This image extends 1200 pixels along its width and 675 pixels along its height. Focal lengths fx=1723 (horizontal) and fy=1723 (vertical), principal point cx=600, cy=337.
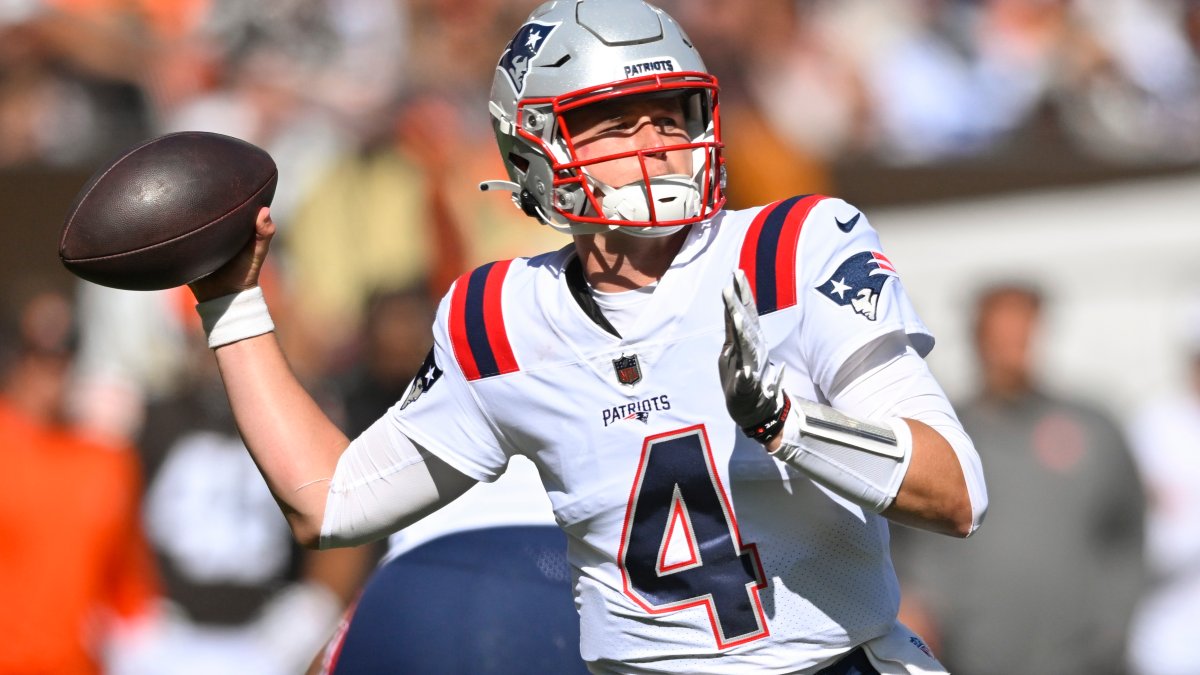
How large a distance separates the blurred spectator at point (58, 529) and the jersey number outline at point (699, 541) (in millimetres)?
3855

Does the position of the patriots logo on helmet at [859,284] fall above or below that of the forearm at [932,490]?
above

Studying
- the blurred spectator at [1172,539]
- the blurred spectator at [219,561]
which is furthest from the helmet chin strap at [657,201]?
the blurred spectator at [1172,539]

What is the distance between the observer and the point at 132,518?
6.20m

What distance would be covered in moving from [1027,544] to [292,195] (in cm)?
343

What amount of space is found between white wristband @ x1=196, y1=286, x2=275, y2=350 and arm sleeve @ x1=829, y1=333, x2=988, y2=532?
1007 mm

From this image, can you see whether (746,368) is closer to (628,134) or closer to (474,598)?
(628,134)

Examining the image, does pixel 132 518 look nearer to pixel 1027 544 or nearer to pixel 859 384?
pixel 1027 544

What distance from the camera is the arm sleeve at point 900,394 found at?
265 centimetres

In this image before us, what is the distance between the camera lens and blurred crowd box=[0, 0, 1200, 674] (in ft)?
20.7

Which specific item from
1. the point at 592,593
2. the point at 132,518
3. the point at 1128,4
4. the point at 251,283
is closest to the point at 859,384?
the point at 592,593

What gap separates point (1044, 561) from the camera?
6.57 m

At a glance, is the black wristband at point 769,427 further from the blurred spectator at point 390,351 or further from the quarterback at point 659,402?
the blurred spectator at point 390,351

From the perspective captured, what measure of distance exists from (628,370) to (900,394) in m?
0.43

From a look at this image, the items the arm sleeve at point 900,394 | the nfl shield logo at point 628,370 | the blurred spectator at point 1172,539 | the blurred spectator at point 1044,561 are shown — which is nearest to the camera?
the arm sleeve at point 900,394
